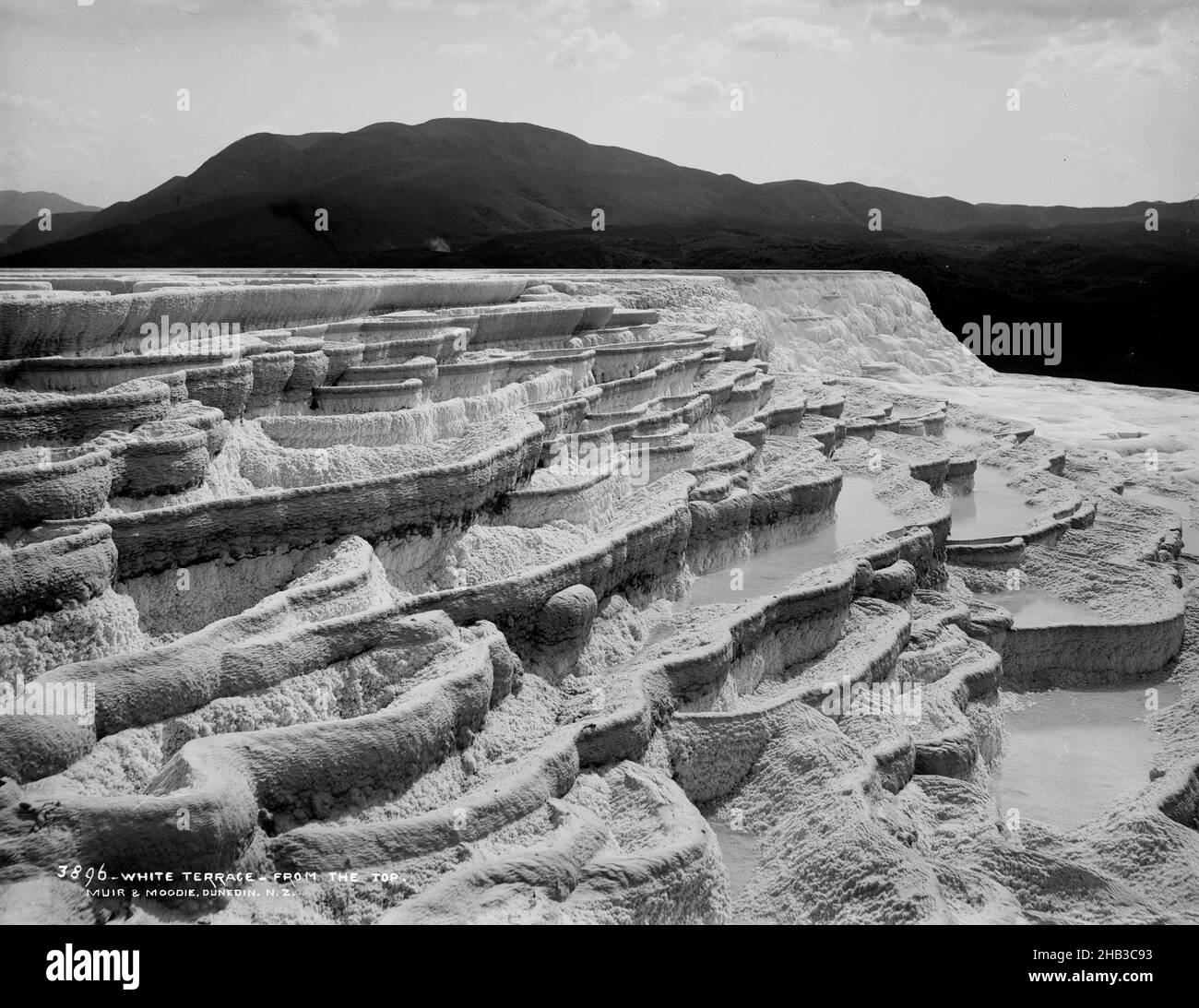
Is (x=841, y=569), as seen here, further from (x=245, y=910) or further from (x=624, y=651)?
(x=245, y=910)

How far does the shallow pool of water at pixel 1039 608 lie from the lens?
8797 millimetres

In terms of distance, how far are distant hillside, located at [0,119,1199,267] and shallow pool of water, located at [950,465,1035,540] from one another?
19.9m

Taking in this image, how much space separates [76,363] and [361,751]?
2973mm

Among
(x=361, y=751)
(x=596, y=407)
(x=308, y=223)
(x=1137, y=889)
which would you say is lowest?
(x=1137, y=889)

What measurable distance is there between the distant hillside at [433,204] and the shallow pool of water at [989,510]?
783 inches

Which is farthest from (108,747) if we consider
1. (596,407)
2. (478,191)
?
(478,191)

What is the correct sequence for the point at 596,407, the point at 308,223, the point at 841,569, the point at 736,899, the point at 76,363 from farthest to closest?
1. the point at 308,223
2. the point at 596,407
3. the point at 841,569
4. the point at 76,363
5. the point at 736,899

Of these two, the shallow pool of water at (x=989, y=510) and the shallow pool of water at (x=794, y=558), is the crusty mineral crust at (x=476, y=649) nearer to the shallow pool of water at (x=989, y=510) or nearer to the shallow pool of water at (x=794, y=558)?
the shallow pool of water at (x=794, y=558)

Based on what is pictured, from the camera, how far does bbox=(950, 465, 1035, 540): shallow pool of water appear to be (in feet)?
34.3

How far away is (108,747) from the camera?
4.05m
